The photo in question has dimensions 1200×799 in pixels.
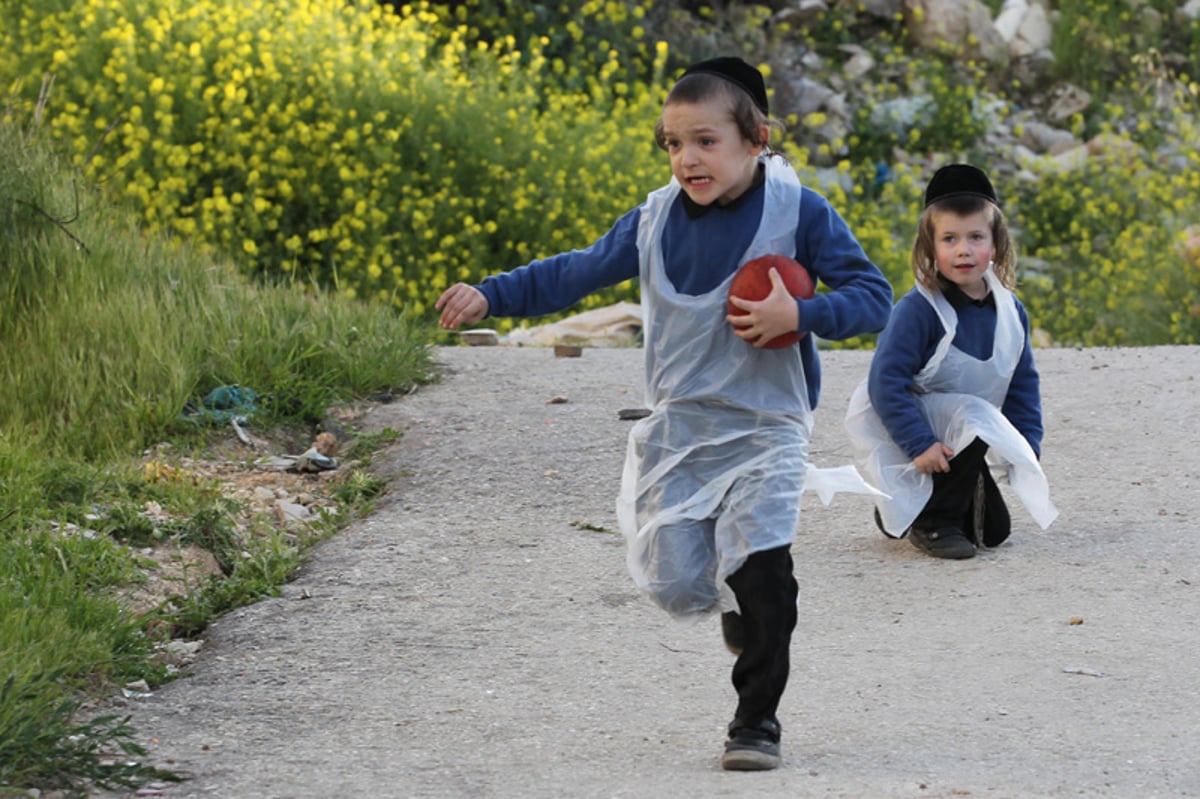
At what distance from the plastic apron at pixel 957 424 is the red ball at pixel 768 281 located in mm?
1744

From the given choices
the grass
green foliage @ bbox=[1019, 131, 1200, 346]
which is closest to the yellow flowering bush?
the grass

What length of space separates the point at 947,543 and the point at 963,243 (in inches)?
34.9

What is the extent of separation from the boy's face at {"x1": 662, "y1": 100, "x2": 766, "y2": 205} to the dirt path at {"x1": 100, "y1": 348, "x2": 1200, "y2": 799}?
118 cm

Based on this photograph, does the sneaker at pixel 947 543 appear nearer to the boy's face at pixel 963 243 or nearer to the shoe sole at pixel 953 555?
the shoe sole at pixel 953 555

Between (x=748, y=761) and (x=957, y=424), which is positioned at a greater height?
(x=957, y=424)

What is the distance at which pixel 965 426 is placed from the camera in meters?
5.35

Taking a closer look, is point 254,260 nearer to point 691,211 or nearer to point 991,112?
point 691,211

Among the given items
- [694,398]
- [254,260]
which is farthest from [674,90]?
[254,260]

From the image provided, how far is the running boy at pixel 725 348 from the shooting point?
365 cm

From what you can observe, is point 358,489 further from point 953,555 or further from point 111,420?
point 953,555

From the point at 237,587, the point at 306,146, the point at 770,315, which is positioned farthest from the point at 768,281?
the point at 306,146

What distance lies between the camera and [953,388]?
5457 millimetres

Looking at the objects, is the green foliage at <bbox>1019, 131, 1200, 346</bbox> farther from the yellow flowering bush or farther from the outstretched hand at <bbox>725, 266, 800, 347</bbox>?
the outstretched hand at <bbox>725, 266, 800, 347</bbox>

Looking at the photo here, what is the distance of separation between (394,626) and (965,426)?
70.9 inches
